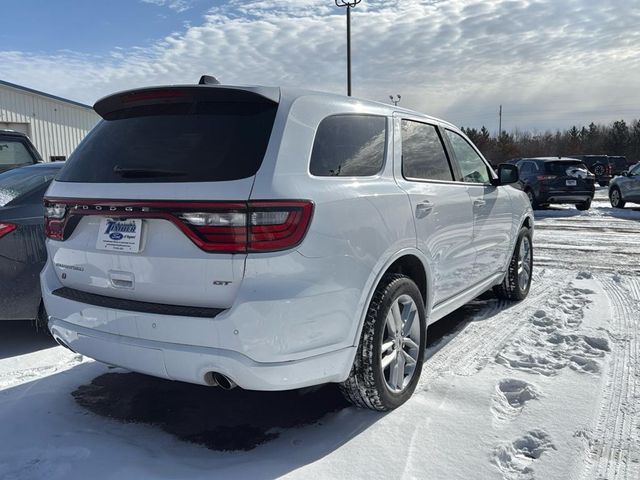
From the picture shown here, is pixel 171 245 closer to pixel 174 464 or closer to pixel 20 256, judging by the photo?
pixel 174 464

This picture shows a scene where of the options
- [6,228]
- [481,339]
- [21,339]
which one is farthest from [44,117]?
[481,339]

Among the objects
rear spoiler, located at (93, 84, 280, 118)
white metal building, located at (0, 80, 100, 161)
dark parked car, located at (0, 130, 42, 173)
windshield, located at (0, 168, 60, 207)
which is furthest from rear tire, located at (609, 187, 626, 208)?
white metal building, located at (0, 80, 100, 161)

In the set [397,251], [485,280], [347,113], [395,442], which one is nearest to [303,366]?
[395,442]

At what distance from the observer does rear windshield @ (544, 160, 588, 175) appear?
1675 cm

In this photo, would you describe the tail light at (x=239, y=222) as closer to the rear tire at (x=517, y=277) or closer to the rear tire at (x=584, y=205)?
the rear tire at (x=517, y=277)

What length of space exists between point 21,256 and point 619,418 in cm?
418

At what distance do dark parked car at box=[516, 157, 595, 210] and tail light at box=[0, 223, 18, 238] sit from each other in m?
15.5

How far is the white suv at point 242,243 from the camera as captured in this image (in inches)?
94.0

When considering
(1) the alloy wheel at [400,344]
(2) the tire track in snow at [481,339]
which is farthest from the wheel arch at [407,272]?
(2) the tire track in snow at [481,339]

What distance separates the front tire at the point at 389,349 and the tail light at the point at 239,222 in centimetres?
76

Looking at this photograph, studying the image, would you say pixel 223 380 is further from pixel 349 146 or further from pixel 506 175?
pixel 506 175

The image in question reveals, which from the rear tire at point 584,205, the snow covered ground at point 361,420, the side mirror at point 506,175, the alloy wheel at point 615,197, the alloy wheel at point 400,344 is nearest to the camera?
the snow covered ground at point 361,420

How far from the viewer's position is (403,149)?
A: 347 cm

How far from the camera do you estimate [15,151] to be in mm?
8094
